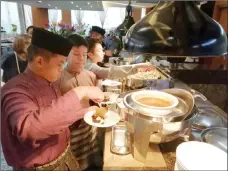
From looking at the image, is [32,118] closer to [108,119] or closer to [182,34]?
[108,119]

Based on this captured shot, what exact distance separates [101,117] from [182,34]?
1.69 ft

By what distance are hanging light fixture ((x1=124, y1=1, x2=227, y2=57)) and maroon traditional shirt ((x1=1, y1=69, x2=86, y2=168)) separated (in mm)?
363

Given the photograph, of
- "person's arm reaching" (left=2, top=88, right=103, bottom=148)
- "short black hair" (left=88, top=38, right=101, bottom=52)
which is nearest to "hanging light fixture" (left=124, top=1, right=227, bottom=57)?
"person's arm reaching" (left=2, top=88, right=103, bottom=148)

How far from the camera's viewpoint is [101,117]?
0.76 metres

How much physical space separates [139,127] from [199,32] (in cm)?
32

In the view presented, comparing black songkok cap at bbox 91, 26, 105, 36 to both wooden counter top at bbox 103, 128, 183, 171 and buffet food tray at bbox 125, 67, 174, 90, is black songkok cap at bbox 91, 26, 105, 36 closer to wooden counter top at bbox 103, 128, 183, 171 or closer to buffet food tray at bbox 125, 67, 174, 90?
buffet food tray at bbox 125, 67, 174, 90

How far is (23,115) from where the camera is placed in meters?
0.55

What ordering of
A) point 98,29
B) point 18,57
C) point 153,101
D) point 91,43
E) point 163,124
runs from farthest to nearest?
1. point 98,29
2. point 91,43
3. point 18,57
4. point 153,101
5. point 163,124

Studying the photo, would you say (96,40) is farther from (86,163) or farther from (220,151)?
(220,151)

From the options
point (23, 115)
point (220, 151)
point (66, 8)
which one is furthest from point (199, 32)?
point (66, 8)

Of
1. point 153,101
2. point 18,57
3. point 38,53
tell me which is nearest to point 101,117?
point 153,101

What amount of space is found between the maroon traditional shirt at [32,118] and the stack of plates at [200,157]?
0.38 metres

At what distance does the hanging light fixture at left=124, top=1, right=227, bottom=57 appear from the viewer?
1.21 feet

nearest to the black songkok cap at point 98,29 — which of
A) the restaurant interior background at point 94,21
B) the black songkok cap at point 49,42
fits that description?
the restaurant interior background at point 94,21
